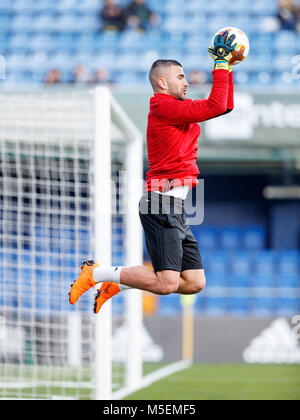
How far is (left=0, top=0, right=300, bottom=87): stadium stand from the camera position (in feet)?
43.5

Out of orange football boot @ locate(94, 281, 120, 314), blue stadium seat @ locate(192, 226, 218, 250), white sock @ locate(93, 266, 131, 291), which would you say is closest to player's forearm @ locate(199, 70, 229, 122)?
white sock @ locate(93, 266, 131, 291)

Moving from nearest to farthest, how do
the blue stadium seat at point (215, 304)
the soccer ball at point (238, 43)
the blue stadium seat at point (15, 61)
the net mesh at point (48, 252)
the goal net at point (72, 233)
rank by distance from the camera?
the soccer ball at point (238, 43) < the goal net at point (72, 233) < the net mesh at point (48, 252) < the blue stadium seat at point (215, 304) < the blue stadium seat at point (15, 61)

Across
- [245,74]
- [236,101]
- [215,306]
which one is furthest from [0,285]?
[245,74]

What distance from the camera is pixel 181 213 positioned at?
471 cm

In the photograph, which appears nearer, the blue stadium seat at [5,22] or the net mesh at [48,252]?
the net mesh at [48,252]

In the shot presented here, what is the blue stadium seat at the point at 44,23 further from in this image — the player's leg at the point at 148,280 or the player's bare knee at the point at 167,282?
the player's bare knee at the point at 167,282

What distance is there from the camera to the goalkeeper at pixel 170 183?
443cm

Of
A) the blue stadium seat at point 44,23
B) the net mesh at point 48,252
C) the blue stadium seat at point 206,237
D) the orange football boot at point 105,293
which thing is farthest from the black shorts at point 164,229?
the blue stadium seat at point 44,23

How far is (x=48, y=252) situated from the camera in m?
8.14

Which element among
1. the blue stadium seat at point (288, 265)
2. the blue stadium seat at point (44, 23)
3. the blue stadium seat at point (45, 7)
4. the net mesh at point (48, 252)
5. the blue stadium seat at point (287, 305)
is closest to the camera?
the net mesh at point (48, 252)

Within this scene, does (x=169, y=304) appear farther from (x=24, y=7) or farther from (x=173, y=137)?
(x=173, y=137)

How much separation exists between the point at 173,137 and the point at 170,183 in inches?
11.8

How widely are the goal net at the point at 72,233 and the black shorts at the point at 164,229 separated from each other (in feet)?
3.71

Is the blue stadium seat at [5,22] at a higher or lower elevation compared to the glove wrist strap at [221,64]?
higher
